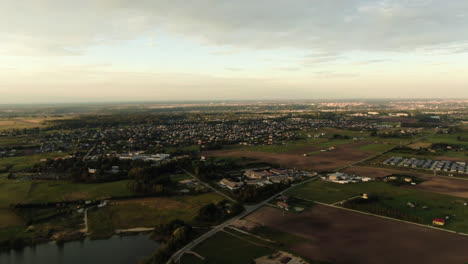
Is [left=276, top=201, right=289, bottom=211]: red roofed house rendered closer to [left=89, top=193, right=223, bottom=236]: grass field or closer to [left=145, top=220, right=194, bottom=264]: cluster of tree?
[left=89, top=193, right=223, bottom=236]: grass field

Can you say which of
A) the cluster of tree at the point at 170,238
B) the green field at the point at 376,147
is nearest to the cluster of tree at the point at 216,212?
the cluster of tree at the point at 170,238

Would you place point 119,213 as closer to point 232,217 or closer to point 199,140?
point 232,217

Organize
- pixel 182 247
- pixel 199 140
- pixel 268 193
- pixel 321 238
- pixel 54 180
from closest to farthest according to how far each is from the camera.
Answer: pixel 182 247
pixel 321 238
pixel 268 193
pixel 54 180
pixel 199 140

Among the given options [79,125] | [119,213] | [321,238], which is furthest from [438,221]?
[79,125]

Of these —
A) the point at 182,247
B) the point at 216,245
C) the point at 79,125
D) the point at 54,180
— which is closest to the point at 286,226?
the point at 216,245

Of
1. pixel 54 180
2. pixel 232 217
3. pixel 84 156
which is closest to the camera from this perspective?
pixel 232 217

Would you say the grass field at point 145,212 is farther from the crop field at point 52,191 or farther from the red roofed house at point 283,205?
the red roofed house at point 283,205

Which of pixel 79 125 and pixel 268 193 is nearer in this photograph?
pixel 268 193
